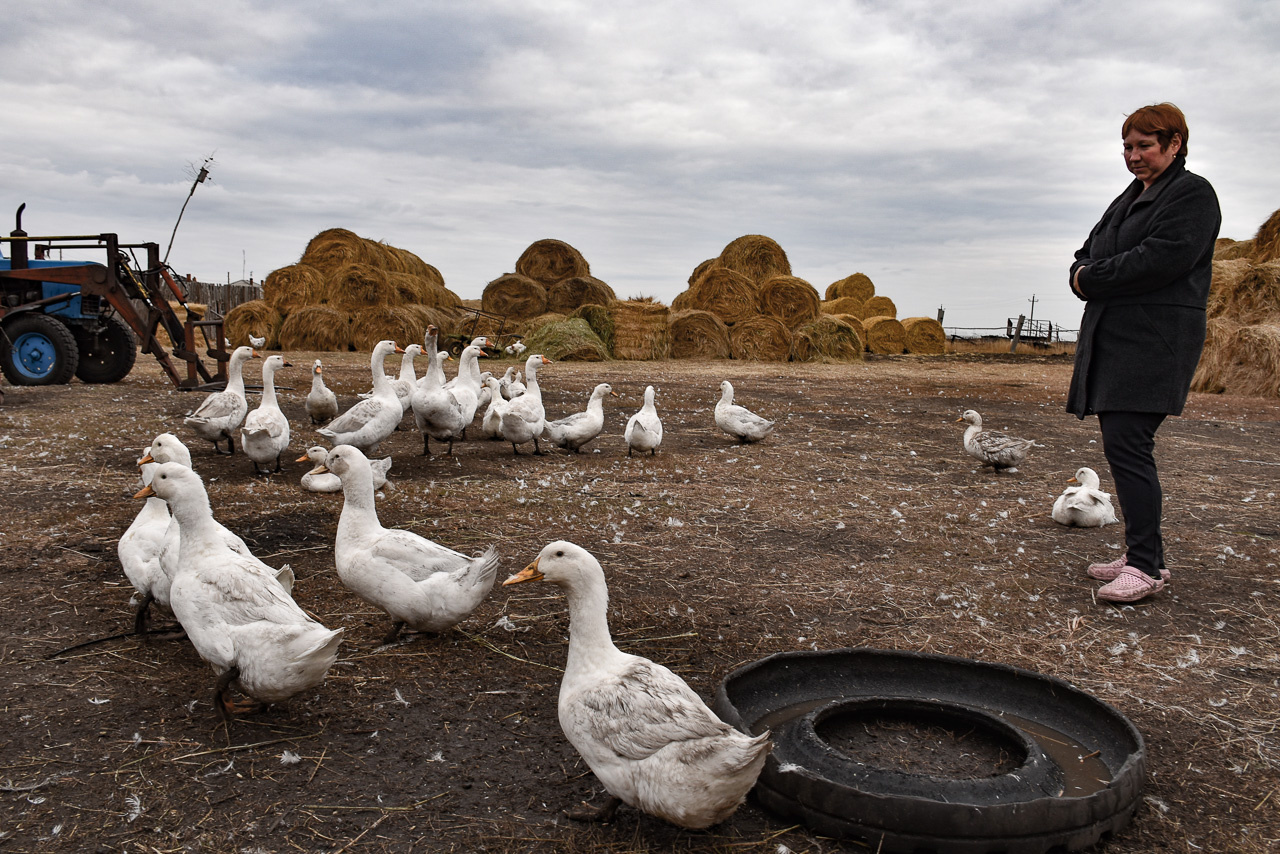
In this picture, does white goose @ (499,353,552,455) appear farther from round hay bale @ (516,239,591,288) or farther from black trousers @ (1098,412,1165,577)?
round hay bale @ (516,239,591,288)

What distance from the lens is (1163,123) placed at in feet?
14.2

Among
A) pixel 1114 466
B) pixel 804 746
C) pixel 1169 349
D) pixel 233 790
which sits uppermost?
pixel 1169 349

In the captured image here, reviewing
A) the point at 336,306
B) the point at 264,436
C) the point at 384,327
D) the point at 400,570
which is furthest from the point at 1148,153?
the point at 336,306

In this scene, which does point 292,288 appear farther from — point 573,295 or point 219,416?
point 219,416

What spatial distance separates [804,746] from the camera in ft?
9.66

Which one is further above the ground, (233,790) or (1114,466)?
(1114,466)

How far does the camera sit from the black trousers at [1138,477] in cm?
452

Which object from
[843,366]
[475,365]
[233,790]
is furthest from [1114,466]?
[843,366]

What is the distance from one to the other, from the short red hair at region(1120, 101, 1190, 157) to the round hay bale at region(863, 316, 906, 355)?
25.7m

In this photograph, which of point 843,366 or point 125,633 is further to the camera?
point 843,366

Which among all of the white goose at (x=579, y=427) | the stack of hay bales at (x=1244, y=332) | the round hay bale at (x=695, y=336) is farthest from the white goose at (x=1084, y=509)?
the round hay bale at (x=695, y=336)

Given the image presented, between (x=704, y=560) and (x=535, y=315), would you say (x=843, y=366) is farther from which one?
(x=704, y=560)

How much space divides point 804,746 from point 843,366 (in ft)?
66.6

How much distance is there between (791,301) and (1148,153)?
2033 centimetres
